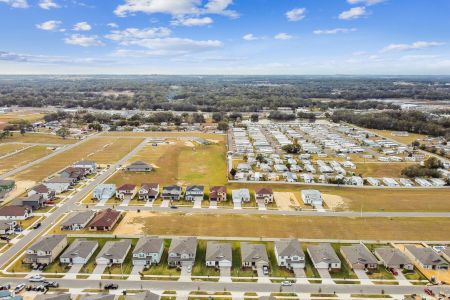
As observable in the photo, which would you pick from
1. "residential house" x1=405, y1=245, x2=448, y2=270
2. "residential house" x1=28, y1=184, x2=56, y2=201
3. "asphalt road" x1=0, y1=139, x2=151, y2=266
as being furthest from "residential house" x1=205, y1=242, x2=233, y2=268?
"residential house" x1=28, y1=184, x2=56, y2=201

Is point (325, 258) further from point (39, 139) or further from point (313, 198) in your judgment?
point (39, 139)

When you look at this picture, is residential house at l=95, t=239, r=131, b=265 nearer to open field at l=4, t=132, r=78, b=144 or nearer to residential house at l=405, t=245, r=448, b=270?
residential house at l=405, t=245, r=448, b=270

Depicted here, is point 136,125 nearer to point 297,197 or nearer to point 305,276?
point 297,197

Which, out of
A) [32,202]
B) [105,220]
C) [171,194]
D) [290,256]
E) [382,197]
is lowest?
[382,197]

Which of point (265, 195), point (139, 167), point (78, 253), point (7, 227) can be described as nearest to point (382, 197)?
point (265, 195)

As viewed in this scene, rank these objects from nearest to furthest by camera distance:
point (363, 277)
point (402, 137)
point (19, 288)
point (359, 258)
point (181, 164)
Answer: point (19, 288) → point (363, 277) → point (359, 258) → point (181, 164) → point (402, 137)

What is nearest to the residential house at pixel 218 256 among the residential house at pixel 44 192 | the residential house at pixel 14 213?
the residential house at pixel 14 213
